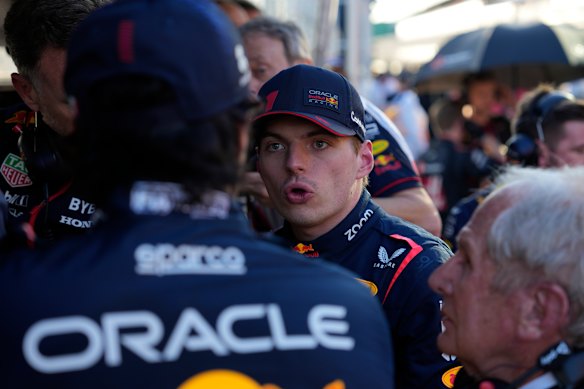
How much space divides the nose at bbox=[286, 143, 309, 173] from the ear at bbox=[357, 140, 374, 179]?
0.68 feet

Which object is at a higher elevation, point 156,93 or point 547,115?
point 156,93

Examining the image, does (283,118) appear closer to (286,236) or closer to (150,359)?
(286,236)

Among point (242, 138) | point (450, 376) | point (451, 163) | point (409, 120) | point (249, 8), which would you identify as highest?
point (242, 138)

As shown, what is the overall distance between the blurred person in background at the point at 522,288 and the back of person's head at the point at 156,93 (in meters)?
0.67

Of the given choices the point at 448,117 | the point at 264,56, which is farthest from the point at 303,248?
the point at 448,117

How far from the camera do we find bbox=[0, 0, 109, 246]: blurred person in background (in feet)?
8.31

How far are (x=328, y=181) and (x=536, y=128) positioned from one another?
2.48m

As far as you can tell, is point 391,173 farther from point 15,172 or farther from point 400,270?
point 15,172

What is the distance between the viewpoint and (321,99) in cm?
279

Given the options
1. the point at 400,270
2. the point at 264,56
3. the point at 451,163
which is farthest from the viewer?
the point at 451,163

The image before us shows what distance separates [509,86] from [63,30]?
6359 mm

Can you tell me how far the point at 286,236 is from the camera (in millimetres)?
2936

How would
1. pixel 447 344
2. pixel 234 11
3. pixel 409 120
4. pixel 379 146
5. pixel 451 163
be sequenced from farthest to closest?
pixel 409 120, pixel 451 163, pixel 234 11, pixel 379 146, pixel 447 344

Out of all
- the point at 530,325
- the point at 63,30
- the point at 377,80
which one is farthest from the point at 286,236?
the point at 377,80
